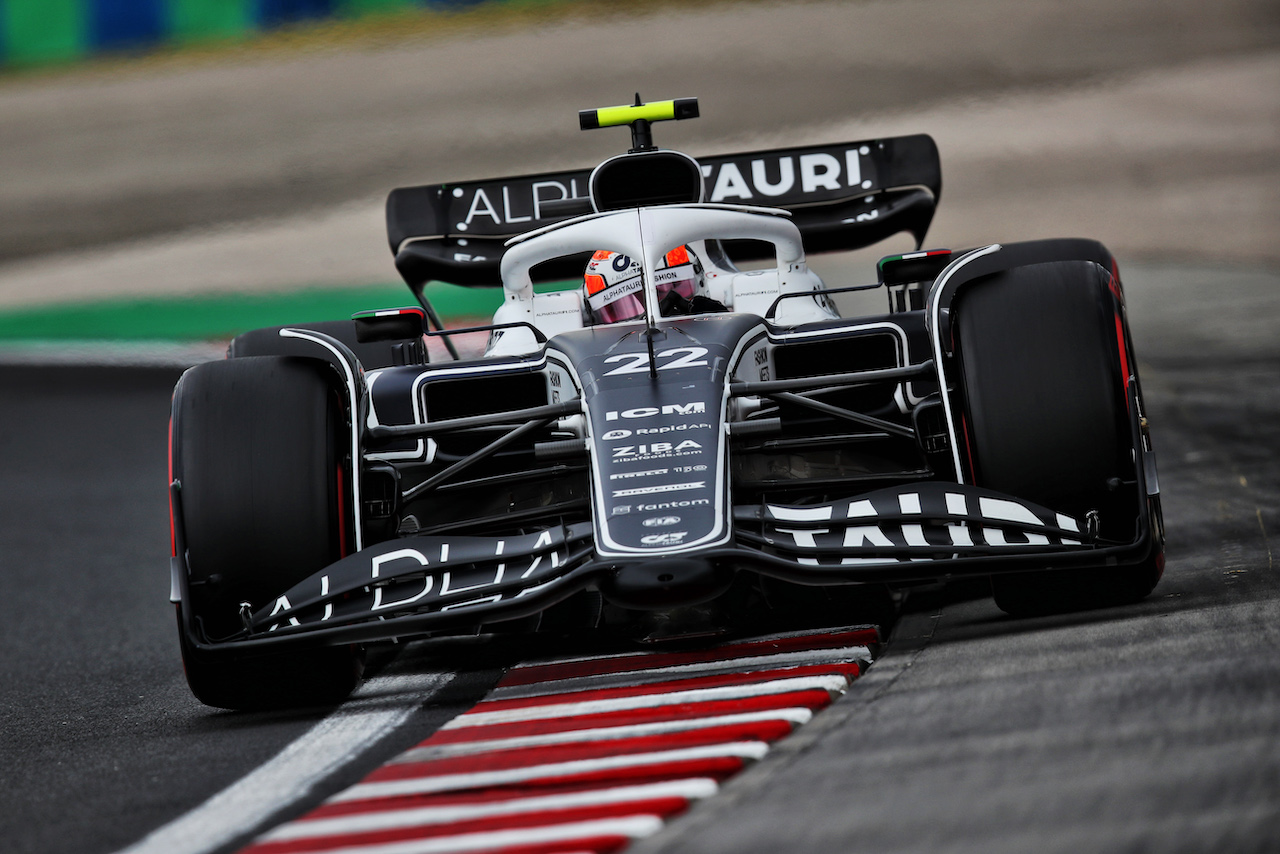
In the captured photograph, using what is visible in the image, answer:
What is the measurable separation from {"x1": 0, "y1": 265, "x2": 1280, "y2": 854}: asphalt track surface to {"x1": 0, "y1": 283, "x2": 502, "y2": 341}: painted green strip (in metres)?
9.13

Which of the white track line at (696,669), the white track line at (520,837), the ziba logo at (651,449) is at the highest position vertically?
the ziba logo at (651,449)

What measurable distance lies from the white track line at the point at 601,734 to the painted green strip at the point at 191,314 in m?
13.4

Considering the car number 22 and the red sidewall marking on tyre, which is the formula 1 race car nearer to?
the car number 22

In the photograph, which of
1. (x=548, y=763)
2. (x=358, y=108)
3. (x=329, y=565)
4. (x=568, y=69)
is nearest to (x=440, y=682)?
(x=329, y=565)

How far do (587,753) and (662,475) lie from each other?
3.66ft

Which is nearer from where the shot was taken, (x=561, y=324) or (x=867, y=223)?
(x=561, y=324)

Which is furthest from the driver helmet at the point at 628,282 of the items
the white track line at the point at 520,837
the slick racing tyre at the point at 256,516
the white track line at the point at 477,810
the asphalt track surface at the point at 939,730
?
the white track line at the point at 520,837

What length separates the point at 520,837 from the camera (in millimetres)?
2717

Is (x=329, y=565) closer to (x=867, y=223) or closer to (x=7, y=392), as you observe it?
(x=867, y=223)

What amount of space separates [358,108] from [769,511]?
46.9ft

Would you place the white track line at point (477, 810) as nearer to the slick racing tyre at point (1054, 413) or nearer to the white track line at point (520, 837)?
the white track line at point (520, 837)

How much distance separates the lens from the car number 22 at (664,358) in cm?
476

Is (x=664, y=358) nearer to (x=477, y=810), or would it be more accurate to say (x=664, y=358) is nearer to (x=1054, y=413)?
(x=1054, y=413)

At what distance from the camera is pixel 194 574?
4.52 meters
